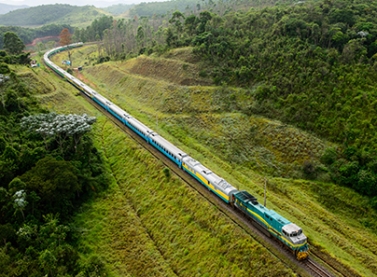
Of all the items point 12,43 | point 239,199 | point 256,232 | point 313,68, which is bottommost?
point 256,232

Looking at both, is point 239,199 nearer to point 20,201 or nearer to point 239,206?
point 239,206

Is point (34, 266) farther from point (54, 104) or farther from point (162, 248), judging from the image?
point (54, 104)

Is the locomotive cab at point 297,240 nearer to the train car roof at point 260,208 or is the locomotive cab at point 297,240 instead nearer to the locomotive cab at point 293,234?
the locomotive cab at point 293,234

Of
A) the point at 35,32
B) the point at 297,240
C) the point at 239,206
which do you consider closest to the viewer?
the point at 297,240

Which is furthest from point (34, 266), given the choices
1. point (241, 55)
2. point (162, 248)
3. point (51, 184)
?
point (241, 55)

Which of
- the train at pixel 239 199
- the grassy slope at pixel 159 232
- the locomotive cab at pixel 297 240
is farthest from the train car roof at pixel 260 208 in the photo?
the grassy slope at pixel 159 232

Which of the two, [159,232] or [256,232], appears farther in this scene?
[159,232]

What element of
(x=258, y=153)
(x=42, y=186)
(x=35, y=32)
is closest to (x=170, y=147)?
(x=258, y=153)
